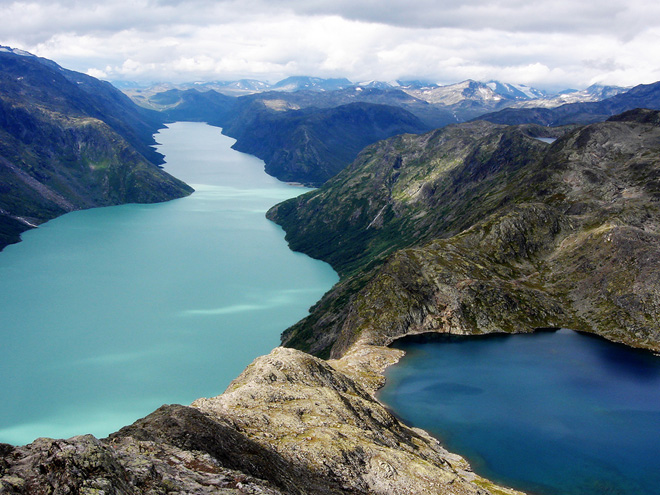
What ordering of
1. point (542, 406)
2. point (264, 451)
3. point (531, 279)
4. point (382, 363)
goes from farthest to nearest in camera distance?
point (531, 279), point (382, 363), point (542, 406), point (264, 451)

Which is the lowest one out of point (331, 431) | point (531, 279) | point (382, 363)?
point (382, 363)

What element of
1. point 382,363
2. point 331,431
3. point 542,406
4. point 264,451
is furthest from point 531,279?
point 264,451

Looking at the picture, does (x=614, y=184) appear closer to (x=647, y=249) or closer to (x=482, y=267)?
(x=647, y=249)

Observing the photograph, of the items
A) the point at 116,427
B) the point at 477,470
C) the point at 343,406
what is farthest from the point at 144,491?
the point at 116,427

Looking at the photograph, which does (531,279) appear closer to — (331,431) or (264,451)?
(331,431)

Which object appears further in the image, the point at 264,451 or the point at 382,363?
the point at 382,363

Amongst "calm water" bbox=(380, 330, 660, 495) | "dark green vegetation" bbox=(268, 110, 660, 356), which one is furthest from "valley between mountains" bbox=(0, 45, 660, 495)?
"calm water" bbox=(380, 330, 660, 495)

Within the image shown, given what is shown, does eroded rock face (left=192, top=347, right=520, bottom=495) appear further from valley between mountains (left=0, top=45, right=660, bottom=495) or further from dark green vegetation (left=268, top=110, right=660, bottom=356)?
dark green vegetation (left=268, top=110, right=660, bottom=356)
